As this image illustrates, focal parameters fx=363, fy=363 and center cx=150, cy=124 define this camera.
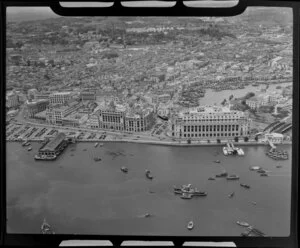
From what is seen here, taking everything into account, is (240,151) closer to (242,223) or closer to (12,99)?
(242,223)

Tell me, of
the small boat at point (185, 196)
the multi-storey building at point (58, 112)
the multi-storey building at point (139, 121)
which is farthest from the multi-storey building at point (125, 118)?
the small boat at point (185, 196)

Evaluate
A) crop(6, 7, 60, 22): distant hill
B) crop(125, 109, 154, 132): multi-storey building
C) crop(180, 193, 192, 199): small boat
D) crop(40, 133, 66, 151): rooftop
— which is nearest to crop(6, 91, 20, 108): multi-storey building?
crop(40, 133, 66, 151): rooftop

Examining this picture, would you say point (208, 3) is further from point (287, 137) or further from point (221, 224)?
point (221, 224)

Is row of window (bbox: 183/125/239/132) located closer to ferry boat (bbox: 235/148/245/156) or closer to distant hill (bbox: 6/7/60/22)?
ferry boat (bbox: 235/148/245/156)

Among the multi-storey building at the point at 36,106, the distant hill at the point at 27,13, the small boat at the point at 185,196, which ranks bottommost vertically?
the small boat at the point at 185,196

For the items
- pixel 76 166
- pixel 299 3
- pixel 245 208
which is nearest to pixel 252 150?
pixel 245 208

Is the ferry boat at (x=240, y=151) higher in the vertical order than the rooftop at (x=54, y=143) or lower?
lower

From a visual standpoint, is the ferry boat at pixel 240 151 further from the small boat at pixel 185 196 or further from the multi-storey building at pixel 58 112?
the multi-storey building at pixel 58 112
